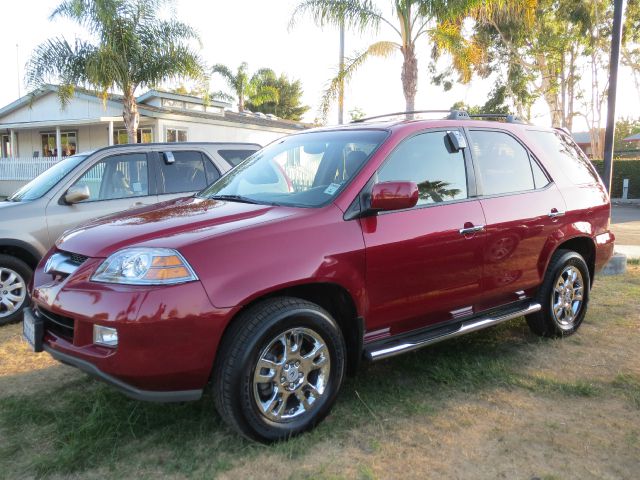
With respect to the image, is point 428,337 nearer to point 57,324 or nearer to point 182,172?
point 57,324

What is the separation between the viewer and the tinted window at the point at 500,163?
4203 millimetres

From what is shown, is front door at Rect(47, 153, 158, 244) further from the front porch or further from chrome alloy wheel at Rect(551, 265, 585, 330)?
the front porch

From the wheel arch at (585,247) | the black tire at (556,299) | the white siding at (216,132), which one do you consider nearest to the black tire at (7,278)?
the black tire at (556,299)

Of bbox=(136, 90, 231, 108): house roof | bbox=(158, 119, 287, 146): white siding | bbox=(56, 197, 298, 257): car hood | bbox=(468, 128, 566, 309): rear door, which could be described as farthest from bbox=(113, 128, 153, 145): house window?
bbox=(468, 128, 566, 309): rear door

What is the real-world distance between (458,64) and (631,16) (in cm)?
1800

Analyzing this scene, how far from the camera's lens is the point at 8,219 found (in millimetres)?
5383

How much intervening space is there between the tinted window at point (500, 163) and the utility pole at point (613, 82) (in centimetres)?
360

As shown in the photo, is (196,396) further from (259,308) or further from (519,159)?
(519,159)

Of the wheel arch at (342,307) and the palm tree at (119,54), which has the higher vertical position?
the palm tree at (119,54)

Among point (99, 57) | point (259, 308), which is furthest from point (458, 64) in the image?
point (259, 308)

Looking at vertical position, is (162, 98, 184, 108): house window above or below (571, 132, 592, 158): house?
below

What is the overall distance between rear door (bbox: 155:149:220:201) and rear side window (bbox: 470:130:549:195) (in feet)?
10.1

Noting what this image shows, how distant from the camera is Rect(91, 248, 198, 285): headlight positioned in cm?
277

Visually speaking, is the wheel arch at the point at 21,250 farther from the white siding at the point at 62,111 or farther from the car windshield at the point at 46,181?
the white siding at the point at 62,111
